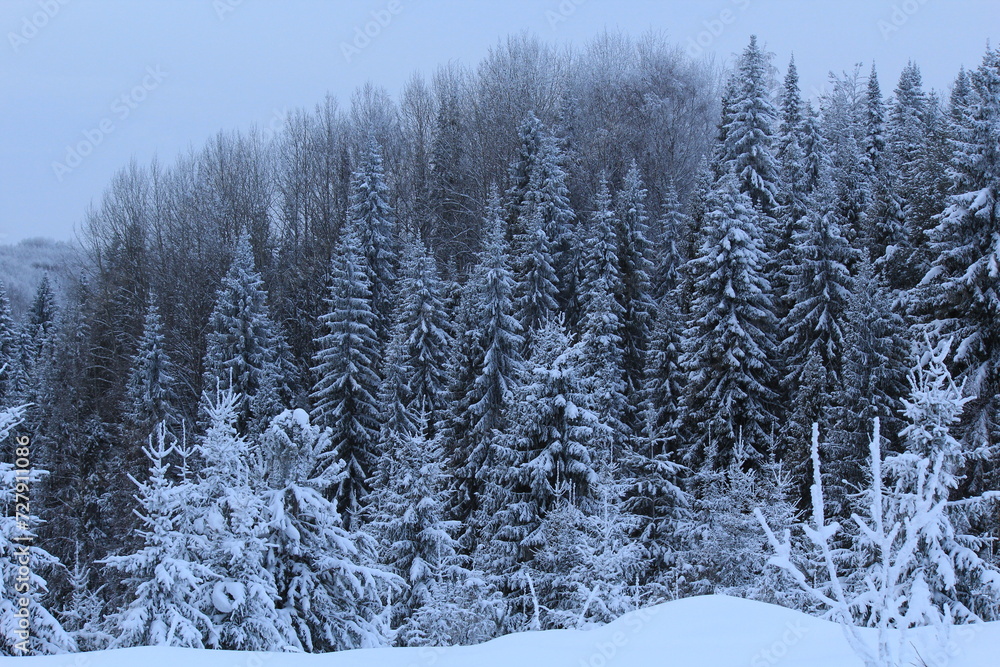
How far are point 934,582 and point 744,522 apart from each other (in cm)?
563

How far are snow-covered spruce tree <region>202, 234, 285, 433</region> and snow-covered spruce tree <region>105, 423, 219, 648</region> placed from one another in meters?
23.7

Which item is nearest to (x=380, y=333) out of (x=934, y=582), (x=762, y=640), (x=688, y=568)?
(x=688, y=568)

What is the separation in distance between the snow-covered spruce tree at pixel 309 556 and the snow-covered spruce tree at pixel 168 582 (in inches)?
40.0

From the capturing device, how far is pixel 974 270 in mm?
20188

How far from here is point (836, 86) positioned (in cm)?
5341

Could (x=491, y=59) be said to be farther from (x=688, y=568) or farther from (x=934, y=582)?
(x=934, y=582)

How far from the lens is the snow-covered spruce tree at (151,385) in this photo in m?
36.6

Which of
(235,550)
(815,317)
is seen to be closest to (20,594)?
(235,550)

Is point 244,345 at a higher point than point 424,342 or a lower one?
higher

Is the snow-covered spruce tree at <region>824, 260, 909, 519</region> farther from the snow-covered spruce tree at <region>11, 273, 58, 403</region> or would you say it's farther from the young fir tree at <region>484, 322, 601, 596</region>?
the snow-covered spruce tree at <region>11, 273, 58, 403</region>

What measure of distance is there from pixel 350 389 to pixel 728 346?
49.7 ft
